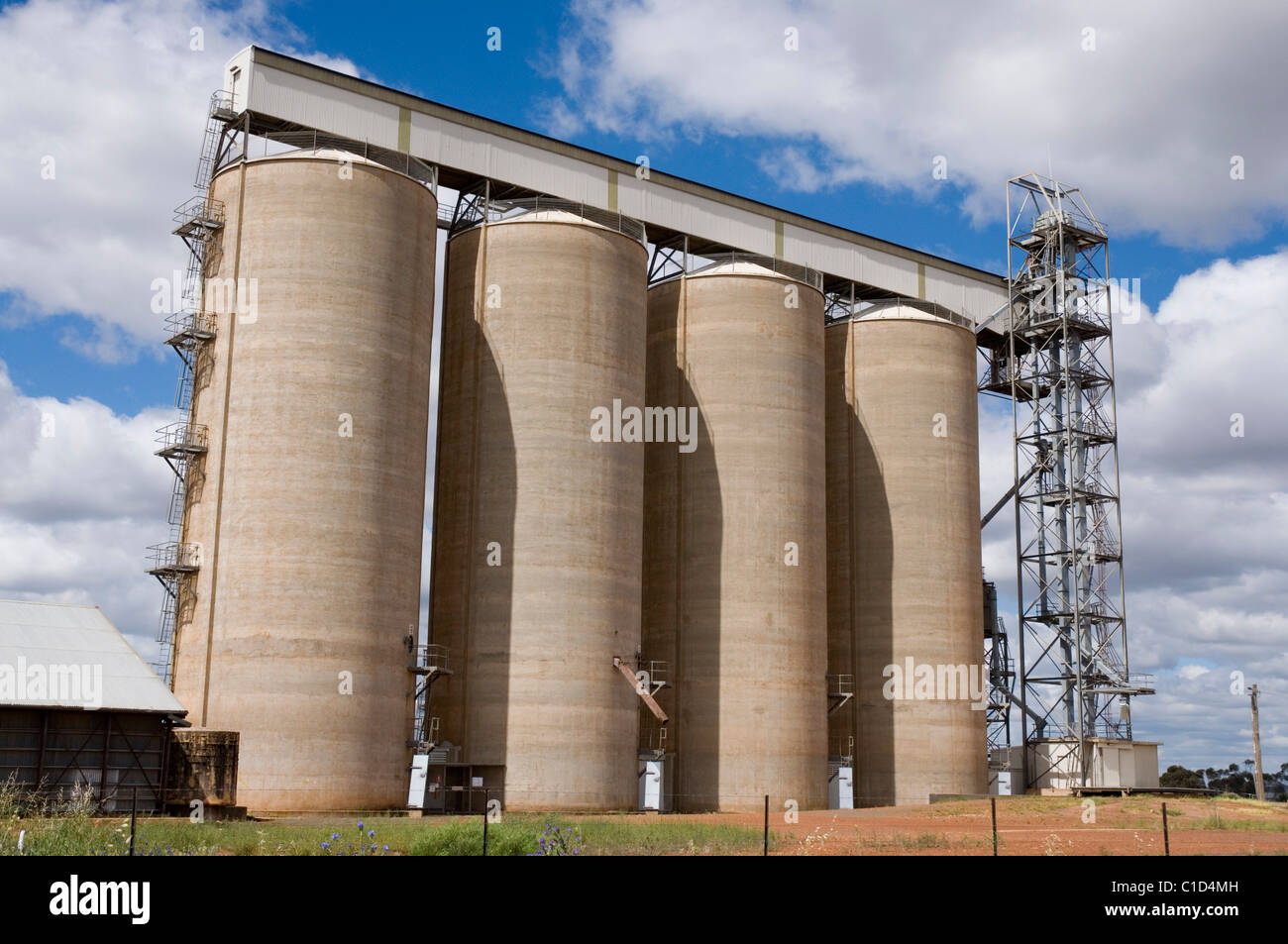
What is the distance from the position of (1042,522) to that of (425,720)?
36083mm

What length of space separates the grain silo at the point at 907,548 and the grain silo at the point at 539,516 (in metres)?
16.0

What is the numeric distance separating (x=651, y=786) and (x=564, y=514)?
11674mm

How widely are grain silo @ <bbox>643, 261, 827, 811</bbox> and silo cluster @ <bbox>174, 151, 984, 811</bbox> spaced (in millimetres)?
130

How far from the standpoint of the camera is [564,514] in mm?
50031

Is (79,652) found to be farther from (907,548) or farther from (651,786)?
(907,548)

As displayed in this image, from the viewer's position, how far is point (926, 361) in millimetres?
66438

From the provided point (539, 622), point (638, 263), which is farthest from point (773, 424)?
point (539, 622)
